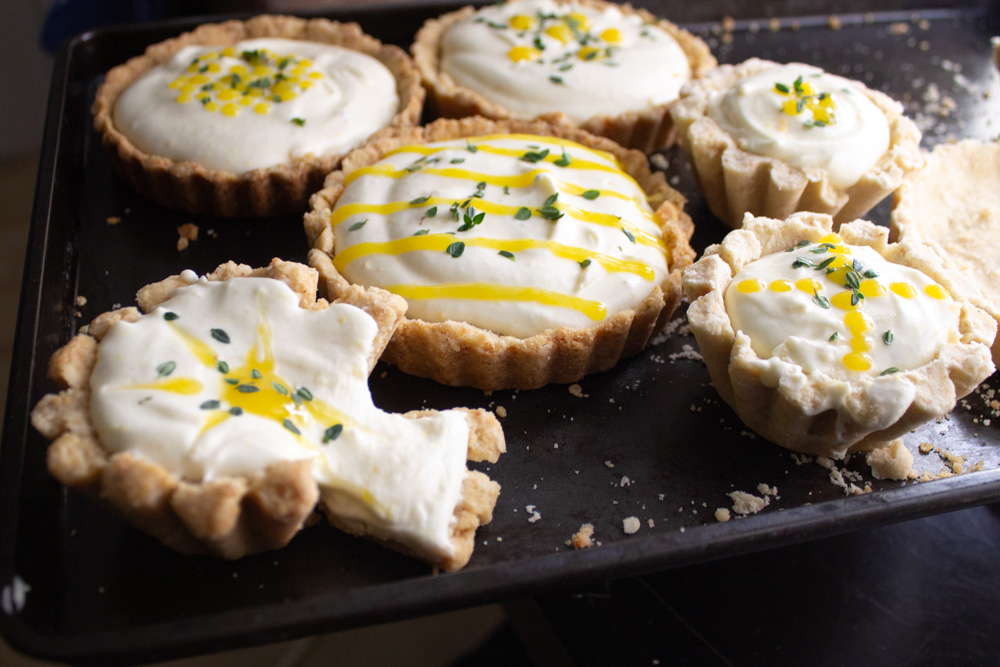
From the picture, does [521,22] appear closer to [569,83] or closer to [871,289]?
[569,83]

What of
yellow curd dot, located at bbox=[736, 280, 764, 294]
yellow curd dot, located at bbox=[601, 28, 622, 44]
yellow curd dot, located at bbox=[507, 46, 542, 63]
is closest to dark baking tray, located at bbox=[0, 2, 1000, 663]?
yellow curd dot, located at bbox=[736, 280, 764, 294]

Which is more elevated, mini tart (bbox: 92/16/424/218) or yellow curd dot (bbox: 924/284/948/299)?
yellow curd dot (bbox: 924/284/948/299)

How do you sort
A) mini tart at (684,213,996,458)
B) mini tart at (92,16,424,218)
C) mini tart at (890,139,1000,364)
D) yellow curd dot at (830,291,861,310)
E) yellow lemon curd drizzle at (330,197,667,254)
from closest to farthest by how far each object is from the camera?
1. mini tart at (684,213,996,458)
2. yellow curd dot at (830,291,861,310)
3. yellow lemon curd drizzle at (330,197,667,254)
4. mini tart at (890,139,1000,364)
5. mini tart at (92,16,424,218)

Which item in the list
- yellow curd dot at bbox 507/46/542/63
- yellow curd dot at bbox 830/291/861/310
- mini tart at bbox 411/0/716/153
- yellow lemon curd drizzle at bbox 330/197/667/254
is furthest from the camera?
yellow curd dot at bbox 507/46/542/63

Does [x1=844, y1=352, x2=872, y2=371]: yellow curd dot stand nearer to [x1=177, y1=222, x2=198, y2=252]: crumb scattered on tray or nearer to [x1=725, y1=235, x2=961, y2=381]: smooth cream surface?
[x1=725, y1=235, x2=961, y2=381]: smooth cream surface

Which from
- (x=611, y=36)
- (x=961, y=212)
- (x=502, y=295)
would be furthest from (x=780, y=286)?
(x=611, y=36)

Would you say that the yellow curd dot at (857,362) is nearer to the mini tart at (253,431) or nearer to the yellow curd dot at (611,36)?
the mini tart at (253,431)
